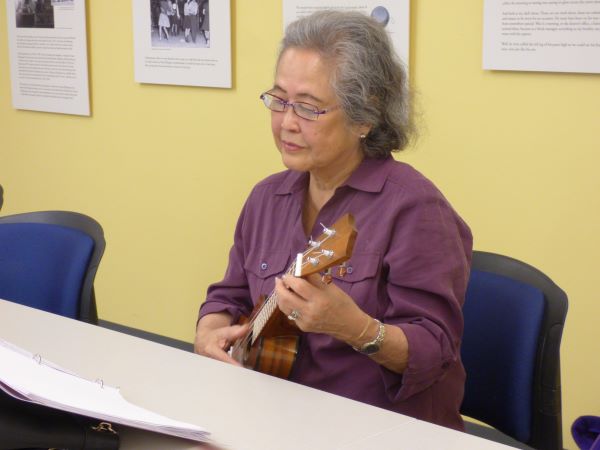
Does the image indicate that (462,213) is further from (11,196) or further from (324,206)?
(11,196)

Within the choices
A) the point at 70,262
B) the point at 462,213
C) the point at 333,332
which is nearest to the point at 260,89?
the point at 462,213

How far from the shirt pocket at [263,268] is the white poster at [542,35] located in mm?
1380

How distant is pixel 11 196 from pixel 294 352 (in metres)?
3.72

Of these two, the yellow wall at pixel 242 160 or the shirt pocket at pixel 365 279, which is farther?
the yellow wall at pixel 242 160

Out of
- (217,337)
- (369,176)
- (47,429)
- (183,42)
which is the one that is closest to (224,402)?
(47,429)

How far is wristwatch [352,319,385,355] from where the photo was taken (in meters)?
1.71

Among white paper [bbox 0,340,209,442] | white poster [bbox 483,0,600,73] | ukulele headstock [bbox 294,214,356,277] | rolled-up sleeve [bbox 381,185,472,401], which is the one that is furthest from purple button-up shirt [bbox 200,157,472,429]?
white poster [bbox 483,0,600,73]

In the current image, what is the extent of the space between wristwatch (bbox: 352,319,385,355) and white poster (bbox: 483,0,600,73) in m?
1.54

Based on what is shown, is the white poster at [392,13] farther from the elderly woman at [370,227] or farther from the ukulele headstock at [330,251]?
the ukulele headstock at [330,251]

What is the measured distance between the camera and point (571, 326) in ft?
10.1

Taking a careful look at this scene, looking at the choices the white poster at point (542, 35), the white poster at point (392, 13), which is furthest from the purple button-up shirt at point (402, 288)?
the white poster at point (392, 13)

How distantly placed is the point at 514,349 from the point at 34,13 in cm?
373

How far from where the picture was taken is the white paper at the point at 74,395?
128cm

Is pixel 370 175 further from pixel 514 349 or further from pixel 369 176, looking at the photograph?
pixel 514 349
